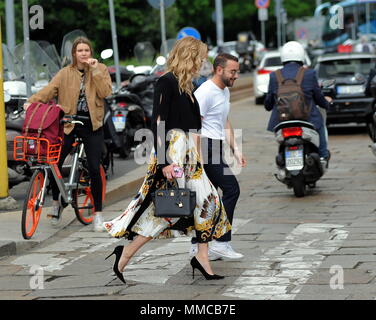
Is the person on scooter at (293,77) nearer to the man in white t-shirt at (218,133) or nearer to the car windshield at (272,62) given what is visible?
the man in white t-shirt at (218,133)

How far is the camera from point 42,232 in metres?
10.2

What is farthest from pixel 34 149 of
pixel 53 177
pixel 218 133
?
pixel 218 133

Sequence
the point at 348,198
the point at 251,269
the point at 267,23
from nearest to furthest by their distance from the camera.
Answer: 1. the point at 251,269
2. the point at 348,198
3. the point at 267,23

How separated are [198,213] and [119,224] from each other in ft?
1.76

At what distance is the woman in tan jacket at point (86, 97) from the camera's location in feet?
33.5

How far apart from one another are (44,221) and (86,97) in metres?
1.34

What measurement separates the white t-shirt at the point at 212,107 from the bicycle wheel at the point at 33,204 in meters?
1.92

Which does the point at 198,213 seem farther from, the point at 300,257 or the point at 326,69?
the point at 326,69

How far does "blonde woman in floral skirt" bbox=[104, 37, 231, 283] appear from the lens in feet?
25.0

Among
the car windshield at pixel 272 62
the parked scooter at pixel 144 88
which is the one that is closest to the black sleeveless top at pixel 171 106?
the parked scooter at pixel 144 88

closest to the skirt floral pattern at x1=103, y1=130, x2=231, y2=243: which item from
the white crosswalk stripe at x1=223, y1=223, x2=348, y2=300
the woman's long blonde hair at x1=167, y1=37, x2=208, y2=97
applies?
the woman's long blonde hair at x1=167, y1=37, x2=208, y2=97

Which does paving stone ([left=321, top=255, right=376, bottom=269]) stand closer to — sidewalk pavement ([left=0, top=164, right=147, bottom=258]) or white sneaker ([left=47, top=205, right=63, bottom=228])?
sidewalk pavement ([left=0, top=164, right=147, bottom=258])
